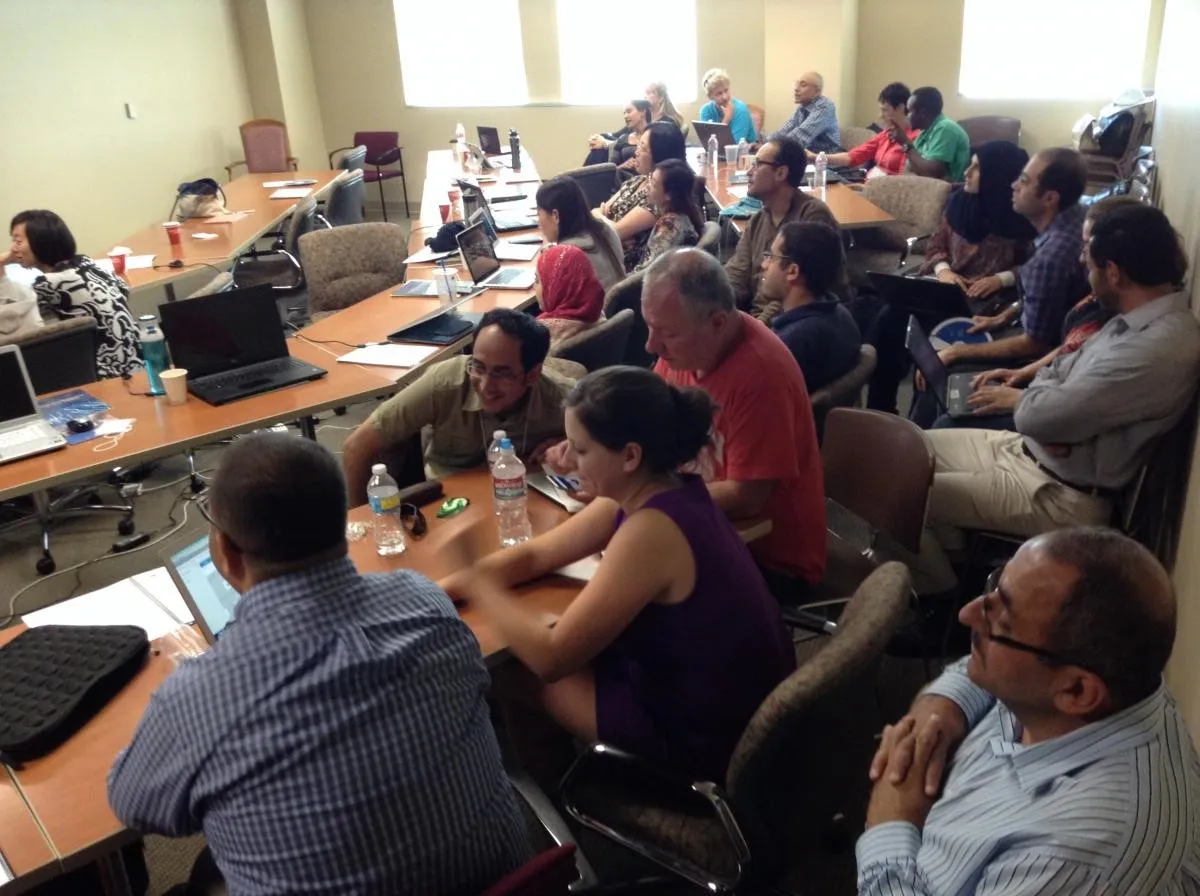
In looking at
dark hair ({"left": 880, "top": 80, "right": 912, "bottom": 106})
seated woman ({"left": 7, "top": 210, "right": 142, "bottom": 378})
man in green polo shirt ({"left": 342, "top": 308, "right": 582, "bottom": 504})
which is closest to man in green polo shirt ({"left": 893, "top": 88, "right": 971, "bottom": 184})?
dark hair ({"left": 880, "top": 80, "right": 912, "bottom": 106})

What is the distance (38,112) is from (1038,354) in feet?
22.1

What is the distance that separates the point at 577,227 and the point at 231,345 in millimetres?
1716

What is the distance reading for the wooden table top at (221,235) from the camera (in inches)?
208

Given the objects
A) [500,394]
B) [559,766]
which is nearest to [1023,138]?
[500,394]

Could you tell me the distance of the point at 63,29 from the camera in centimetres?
706

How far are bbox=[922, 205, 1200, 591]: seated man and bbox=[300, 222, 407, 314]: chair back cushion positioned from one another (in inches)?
124

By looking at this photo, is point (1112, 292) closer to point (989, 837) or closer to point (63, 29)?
point (989, 837)

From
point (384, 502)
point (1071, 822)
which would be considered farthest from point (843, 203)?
point (1071, 822)

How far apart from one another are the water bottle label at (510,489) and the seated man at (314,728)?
0.86 meters

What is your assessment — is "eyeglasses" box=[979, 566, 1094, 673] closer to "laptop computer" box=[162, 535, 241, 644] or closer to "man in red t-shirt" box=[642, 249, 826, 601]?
"man in red t-shirt" box=[642, 249, 826, 601]

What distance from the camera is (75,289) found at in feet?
13.5

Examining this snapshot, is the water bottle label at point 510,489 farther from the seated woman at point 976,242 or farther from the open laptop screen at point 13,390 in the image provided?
the seated woman at point 976,242

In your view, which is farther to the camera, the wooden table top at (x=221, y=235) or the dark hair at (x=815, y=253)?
the wooden table top at (x=221, y=235)

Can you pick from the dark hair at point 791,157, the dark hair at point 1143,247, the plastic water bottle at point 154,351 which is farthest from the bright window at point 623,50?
the dark hair at point 1143,247
